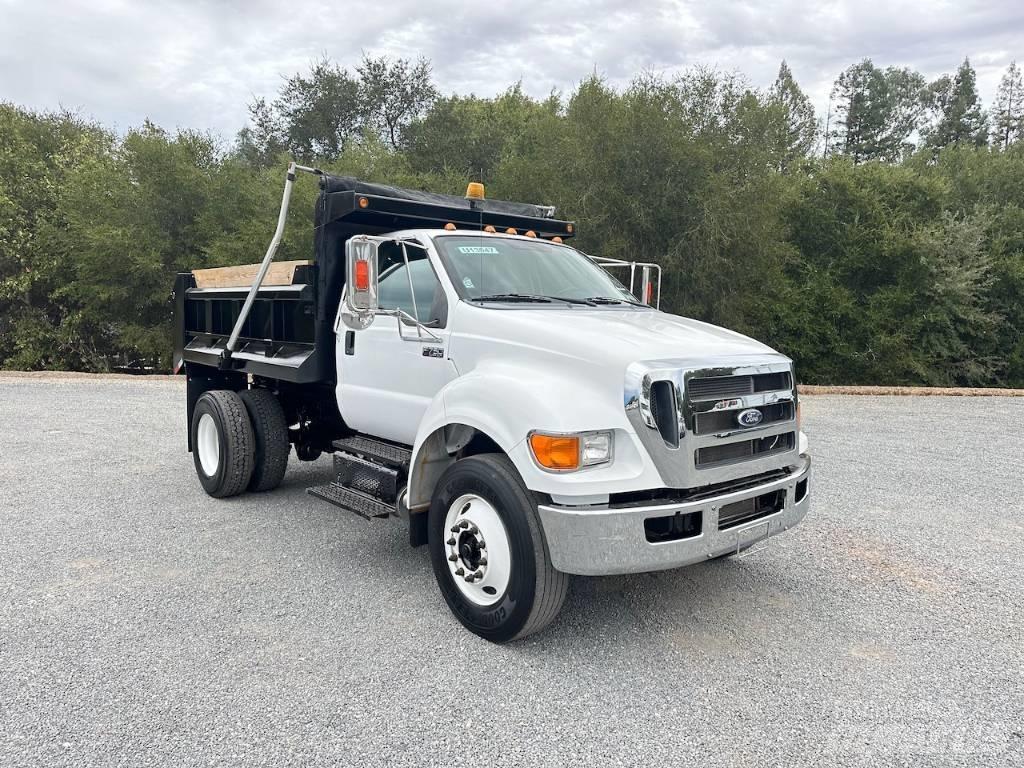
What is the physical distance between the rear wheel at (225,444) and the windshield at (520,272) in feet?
8.91

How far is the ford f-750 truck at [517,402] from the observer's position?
342 centimetres

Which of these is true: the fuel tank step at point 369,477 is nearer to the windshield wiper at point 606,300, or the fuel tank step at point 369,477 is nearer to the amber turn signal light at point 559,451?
the amber turn signal light at point 559,451

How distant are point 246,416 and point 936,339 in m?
19.9

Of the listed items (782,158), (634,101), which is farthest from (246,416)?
(782,158)

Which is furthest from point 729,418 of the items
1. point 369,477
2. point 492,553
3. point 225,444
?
point 225,444

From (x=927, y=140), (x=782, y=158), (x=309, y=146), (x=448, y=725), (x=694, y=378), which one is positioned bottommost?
(x=448, y=725)

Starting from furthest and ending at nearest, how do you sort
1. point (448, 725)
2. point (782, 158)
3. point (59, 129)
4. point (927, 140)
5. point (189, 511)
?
point (927, 140), point (59, 129), point (782, 158), point (189, 511), point (448, 725)

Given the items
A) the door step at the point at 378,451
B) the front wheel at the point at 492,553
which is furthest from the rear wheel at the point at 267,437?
the front wheel at the point at 492,553

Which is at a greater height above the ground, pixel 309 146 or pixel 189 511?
pixel 309 146

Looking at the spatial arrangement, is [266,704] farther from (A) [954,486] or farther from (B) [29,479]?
(A) [954,486]

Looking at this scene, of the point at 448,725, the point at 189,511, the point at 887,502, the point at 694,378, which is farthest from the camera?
the point at 887,502

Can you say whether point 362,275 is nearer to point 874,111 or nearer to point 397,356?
point 397,356

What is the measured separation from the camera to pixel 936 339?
66.7 ft

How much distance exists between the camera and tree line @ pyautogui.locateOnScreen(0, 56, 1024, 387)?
17172 mm
